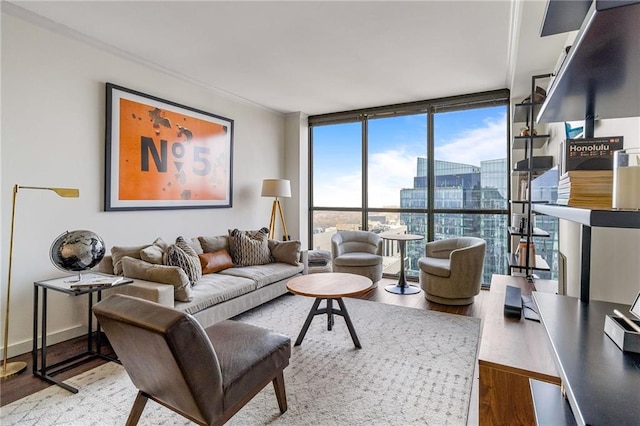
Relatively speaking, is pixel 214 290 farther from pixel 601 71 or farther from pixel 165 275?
pixel 601 71

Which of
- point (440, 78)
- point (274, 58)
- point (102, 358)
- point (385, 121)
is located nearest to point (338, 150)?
point (385, 121)

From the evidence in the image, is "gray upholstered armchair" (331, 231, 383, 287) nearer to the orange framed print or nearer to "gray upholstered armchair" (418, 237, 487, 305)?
"gray upholstered armchair" (418, 237, 487, 305)

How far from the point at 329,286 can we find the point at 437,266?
160cm

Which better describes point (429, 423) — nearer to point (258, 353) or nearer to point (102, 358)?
point (258, 353)

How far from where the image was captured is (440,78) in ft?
13.3

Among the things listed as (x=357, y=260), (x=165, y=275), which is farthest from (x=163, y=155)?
(x=357, y=260)

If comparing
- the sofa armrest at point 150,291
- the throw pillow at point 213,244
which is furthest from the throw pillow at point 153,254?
the throw pillow at point 213,244

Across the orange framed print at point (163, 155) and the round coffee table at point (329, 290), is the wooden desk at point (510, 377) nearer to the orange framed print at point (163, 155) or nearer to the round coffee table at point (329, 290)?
the round coffee table at point (329, 290)

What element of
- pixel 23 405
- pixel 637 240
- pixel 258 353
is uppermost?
pixel 637 240

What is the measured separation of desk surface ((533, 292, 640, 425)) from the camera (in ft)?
1.77

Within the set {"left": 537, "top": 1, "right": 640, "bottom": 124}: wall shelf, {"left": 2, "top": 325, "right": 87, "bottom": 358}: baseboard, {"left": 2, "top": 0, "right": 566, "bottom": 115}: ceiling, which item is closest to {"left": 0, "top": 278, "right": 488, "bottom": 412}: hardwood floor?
{"left": 2, "top": 325, "right": 87, "bottom": 358}: baseboard

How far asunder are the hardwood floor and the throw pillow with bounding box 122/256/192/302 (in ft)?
2.22

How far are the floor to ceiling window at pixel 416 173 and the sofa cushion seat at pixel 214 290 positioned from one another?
2.71m

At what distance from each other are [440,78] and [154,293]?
3.87 metres
